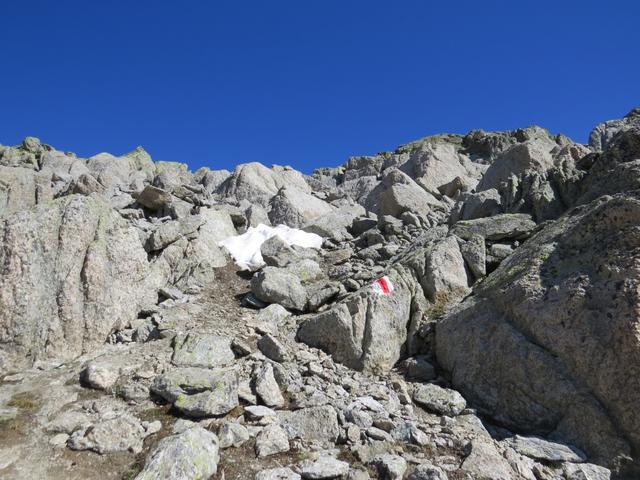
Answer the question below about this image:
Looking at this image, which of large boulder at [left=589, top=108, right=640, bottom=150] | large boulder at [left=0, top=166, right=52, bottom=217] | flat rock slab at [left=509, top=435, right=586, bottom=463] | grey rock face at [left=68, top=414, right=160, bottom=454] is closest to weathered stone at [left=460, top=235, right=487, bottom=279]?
flat rock slab at [left=509, top=435, right=586, bottom=463]

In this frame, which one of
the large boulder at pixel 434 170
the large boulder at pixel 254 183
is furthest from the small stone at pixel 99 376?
the large boulder at pixel 434 170

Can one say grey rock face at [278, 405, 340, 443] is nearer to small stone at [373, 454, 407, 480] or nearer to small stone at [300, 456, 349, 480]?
small stone at [300, 456, 349, 480]

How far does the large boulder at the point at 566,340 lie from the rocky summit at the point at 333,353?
0.14 ft

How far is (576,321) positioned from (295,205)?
2265cm

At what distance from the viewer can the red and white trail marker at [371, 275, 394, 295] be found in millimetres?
13251

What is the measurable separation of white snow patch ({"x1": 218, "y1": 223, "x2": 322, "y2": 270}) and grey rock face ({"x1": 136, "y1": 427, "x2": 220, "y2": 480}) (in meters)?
13.0

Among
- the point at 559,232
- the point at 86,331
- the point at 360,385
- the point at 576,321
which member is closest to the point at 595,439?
the point at 576,321

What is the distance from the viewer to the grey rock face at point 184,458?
23.2ft

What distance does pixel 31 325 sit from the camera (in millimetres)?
11766

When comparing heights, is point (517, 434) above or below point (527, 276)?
below

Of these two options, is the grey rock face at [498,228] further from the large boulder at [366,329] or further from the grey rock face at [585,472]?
the grey rock face at [585,472]

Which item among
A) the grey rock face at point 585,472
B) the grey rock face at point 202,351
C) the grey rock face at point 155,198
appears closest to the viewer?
the grey rock face at point 585,472

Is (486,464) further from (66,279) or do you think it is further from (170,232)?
(170,232)

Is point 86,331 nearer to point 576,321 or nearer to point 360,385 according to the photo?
point 360,385
